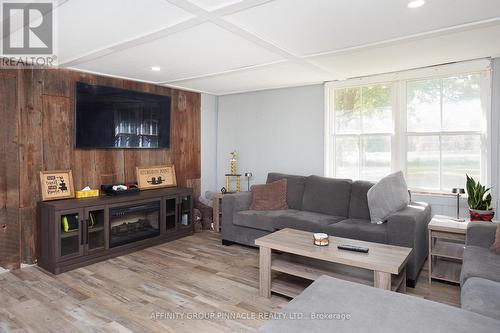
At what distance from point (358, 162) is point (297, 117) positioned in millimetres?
1090

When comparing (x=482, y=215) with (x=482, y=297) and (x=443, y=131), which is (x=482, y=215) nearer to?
(x=443, y=131)

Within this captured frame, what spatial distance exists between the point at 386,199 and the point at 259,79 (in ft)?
7.23

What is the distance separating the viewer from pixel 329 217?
3729 mm

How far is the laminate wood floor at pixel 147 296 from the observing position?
2301mm

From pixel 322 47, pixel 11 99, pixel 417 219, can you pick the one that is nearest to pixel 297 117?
pixel 322 47

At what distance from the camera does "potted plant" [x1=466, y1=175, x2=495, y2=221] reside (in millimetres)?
2995

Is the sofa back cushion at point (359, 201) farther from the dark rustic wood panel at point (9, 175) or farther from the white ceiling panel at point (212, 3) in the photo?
the dark rustic wood panel at point (9, 175)

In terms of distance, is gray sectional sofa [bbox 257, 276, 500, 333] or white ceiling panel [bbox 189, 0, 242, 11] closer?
gray sectional sofa [bbox 257, 276, 500, 333]

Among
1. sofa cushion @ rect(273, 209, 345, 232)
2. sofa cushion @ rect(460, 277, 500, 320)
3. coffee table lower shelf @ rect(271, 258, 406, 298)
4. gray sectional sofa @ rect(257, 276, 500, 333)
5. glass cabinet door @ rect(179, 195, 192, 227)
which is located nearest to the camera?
gray sectional sofa @ rect(257, 276, 500, 333)

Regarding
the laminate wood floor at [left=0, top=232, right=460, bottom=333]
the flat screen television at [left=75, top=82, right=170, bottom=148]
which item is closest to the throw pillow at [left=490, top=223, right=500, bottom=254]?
the laminate wood floor at [left=0, top=232, right=460, bottom=333]

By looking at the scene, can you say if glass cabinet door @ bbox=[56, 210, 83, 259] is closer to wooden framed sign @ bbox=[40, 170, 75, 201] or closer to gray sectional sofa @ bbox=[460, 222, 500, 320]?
wooden framed sign @ bbox=[40, 170, 75, 201]

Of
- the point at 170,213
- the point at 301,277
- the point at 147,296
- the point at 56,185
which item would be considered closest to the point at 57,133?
the point at 56,185

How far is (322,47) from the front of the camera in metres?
2.89

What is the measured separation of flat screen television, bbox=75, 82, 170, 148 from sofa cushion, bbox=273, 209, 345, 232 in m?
2.15
